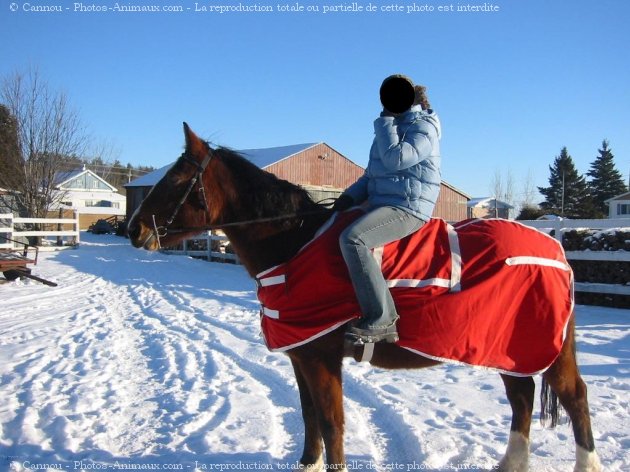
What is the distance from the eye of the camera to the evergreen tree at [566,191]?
50844 millimetres

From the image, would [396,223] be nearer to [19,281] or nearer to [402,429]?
[402,429]

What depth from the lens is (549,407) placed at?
3621 mm

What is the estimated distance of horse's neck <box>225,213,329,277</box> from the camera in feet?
10.9

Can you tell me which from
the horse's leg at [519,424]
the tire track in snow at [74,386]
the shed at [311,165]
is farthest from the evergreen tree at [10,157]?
the horse's leg at [519,424]

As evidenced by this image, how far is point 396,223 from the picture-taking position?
3100 mm

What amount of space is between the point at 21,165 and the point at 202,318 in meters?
22.5

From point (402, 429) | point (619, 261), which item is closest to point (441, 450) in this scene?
point (402, 429)

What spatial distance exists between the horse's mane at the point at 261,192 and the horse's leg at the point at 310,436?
118 cm

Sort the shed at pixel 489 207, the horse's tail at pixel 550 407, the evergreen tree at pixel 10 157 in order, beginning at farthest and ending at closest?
1. the shed at pixel 489 207
2. the evergreen tree at pixel 10 157
3. the horse's tail at pixel 550 407

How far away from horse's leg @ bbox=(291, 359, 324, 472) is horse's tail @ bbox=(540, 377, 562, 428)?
1.75 metres

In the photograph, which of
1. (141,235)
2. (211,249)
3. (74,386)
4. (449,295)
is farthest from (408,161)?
(211,249)

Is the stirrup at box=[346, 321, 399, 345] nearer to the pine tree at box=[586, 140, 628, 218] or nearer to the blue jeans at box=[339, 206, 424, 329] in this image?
the blue jeans at box=[339, 206, 424, 329]

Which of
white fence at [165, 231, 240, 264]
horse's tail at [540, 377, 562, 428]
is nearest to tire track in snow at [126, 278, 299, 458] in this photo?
horse's tail at [540, 377, 562, 428]

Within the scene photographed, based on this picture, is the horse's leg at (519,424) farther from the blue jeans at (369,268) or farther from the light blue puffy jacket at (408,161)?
the light blue puffy jacket at (408,161)
